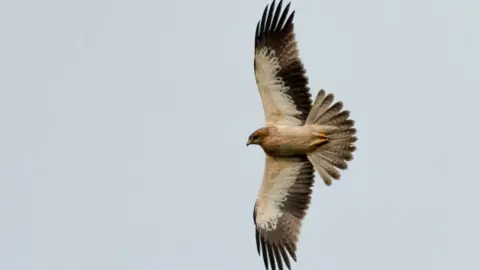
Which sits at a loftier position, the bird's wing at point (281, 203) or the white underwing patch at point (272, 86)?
the white underwing patch at point (272, 86)

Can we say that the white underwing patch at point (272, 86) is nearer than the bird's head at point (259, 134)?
Yes

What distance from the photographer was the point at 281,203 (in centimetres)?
1873

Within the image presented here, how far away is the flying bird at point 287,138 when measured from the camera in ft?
59.3

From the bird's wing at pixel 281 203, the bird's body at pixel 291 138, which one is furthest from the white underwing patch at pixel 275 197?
the bird's body at pixel 291 138

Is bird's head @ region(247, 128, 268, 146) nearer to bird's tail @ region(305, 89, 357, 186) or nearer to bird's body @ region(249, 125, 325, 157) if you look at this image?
bird's body @ region(249, 125, 325, 157)

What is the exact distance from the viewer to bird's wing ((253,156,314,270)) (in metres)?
18.6

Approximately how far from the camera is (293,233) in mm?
18516

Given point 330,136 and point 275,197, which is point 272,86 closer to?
point 330,136

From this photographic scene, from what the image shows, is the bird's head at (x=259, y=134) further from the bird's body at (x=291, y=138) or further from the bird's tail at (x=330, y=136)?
the bird's tail at (x=330, y=136)

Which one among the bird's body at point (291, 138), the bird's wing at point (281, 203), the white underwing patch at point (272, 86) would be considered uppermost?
the white underwing patch at point (272, 86)

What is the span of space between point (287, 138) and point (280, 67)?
Result: 926 mm

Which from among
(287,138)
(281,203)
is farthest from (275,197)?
(287,138)

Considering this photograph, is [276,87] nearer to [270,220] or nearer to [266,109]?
[266,109]

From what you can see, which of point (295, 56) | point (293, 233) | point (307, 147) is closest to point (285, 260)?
point (293, 233)
